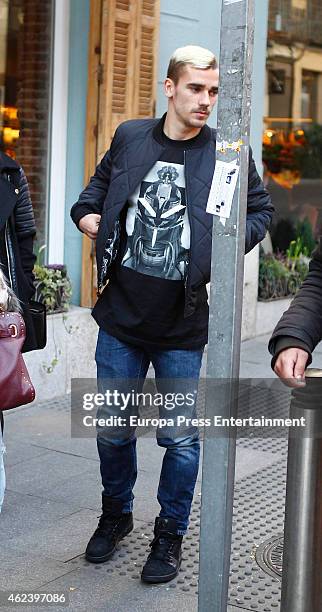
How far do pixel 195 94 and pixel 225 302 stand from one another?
1.18 metres

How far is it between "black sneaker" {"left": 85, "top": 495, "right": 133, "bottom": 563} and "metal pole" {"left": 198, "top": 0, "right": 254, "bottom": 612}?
1.08 meters

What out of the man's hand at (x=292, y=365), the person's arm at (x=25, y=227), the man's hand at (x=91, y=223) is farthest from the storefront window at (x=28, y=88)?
the man's hand at (x=292, y=365)

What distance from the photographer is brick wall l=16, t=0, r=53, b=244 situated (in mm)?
7176

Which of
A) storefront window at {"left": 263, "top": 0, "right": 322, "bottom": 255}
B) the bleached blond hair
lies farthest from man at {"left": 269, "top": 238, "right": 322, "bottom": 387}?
storefront window at {"left": 263, "top": 0, "right": 322, "bottom": 255}

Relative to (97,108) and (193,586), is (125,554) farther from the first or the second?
(97,108)

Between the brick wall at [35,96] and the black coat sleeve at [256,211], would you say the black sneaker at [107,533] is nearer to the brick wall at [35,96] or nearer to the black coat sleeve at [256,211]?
the black coat sleeve at [256,211]

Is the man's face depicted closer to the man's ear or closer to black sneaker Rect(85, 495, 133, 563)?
the man's ear

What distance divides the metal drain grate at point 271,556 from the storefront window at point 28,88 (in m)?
3.45

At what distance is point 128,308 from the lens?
13.6 feet

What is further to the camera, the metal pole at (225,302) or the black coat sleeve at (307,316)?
the black coat sleeve at (307,316)

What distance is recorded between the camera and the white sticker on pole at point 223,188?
310 centimetres

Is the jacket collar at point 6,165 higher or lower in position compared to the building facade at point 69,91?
lower

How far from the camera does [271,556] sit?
4.44 meters

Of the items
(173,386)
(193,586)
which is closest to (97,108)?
(173,386)
